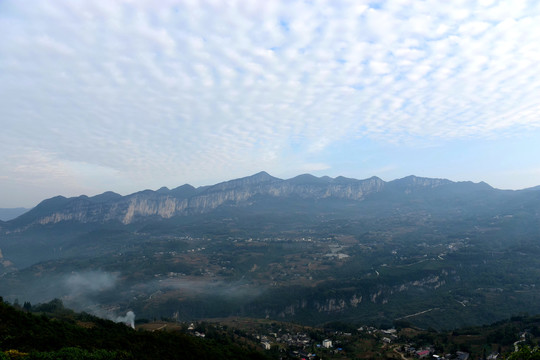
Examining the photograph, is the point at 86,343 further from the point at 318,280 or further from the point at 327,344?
the point at 318,280

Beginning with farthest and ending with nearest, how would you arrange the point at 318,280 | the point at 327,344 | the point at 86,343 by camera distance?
the point at 318,280, the point at 327,344, the point at 86,343

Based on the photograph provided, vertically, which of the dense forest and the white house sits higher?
the dense forest

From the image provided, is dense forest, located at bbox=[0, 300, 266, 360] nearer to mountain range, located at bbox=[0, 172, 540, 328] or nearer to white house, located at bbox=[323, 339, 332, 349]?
white house, located at bbox=[323, 339, 332, 349]

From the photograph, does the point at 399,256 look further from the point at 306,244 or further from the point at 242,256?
the point at 242,256

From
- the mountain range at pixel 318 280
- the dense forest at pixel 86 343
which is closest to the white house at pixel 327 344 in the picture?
the dense forest at pixel 86 343

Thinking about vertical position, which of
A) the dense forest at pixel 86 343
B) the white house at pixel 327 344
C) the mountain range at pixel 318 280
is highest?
the dense forest at pixel 86 343

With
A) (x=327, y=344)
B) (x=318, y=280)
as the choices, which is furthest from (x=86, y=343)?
(x=318, y=280)

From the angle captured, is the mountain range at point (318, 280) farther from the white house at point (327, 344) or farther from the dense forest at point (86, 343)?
the dense forest at point (86, 343)

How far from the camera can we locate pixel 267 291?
4715 inches

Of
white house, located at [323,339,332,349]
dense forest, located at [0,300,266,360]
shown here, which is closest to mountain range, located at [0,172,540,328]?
white house, located at [323,339,332,349]

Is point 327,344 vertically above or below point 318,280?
above

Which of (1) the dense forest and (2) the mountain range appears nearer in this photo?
(1) the dense forest

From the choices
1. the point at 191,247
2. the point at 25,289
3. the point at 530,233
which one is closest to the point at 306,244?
the point at 191,247

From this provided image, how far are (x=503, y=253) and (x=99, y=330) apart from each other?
170583 mm
